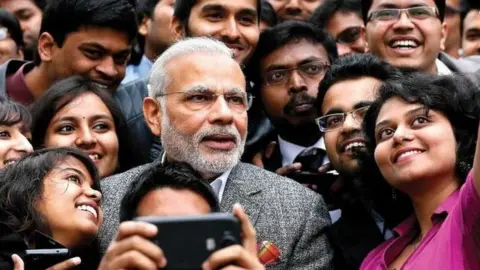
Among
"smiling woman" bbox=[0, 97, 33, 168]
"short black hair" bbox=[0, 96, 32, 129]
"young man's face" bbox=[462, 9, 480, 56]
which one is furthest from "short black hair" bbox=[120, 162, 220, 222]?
"young man's face" bbox=[462, 9, 480, 56]

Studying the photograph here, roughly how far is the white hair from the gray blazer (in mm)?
374

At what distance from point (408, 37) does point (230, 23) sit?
2.88ft

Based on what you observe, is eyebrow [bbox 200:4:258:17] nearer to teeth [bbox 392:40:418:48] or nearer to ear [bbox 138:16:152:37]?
teeth [bbox 392:40:418:48]

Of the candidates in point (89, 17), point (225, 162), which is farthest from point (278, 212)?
point (89, 17)

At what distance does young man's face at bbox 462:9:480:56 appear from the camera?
7.22 metres

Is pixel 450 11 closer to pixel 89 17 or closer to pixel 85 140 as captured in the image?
pixel 89 17

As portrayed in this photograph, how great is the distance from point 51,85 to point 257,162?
3.69 ft

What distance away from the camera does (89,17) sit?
5824 millimetres

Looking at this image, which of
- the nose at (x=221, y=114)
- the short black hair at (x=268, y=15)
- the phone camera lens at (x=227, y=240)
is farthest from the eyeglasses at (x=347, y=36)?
the phone camera lens at (x=227, y=240)

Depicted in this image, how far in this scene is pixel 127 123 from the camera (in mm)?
5621

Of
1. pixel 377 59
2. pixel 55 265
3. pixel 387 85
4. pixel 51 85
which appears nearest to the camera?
pixel 55 265

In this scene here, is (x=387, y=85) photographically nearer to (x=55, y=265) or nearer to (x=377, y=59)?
(x=377, y=59)

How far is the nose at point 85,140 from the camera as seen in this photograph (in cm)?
A: 524

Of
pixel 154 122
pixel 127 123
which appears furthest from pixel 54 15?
pixel 154 122
